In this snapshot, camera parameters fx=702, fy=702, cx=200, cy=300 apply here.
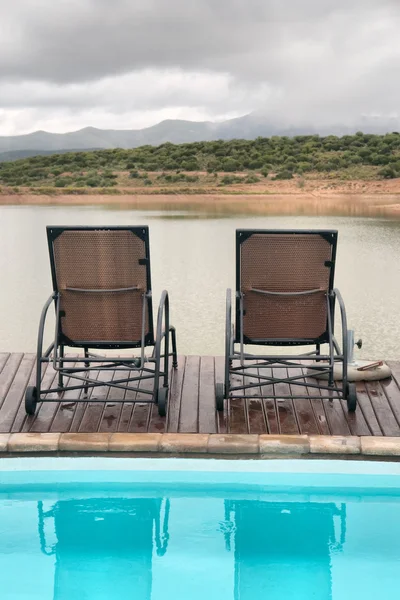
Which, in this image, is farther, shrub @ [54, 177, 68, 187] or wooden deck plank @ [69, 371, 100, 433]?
shrub @ [54, 177, 68, 187]

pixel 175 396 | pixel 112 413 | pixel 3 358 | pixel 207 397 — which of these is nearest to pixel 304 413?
pixel 207 397

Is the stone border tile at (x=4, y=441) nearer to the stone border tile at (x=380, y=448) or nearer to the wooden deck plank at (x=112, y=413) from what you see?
the wooden deck plank at (x=112, y=413)

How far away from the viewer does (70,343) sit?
9.89 ft

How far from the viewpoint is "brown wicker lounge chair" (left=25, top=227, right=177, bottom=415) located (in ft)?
9.37

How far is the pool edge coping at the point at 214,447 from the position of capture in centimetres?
259

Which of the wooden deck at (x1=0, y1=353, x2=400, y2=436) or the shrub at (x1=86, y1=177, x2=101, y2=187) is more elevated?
the wooden deck at (x1=0, y1=353, x2=400, y2=436)

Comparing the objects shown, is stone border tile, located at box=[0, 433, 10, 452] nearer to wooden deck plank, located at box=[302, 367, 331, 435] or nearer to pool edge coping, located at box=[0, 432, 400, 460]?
pool edge coping, located at box=[0, 432, 400, 460]

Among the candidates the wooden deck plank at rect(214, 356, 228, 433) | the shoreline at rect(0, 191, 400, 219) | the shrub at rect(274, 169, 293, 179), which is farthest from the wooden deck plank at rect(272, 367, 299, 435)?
the shrub at rect(274, 169, 293, 179)

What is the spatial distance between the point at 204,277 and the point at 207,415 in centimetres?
593

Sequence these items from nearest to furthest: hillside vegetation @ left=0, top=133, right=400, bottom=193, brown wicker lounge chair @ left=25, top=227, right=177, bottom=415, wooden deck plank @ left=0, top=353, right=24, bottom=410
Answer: brown wicker lounge chair @ left=25, top=227, right=177, bottom=415, wooden deck plank @ left=0, top=353, right=24, bottom=410, hillside vegetation @ left=0, top=133, right=400, bottom=193

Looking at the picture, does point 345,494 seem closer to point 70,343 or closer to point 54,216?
point 70,343

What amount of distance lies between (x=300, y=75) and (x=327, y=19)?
14715mm

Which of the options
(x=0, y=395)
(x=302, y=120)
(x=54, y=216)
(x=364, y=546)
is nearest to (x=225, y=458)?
(x=364, y=546)

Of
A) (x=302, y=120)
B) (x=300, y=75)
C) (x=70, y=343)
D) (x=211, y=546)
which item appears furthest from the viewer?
(x=300, y=75)
